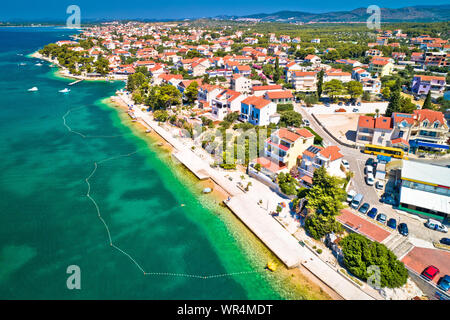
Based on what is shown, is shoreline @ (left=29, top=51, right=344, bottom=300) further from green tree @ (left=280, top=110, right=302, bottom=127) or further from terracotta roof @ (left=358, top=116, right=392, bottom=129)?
terracotta roof @ (left=358, top=116, right=392, bottom=129)

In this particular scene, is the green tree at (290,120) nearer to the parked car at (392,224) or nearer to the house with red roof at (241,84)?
the house with red roof at (241,84)

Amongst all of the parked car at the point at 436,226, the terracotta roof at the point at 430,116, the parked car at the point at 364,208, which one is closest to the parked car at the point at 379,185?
the parked car at the point at 364,208

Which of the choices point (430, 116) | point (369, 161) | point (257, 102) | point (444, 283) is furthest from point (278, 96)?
point (444, 283)

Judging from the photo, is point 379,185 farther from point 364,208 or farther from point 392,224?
point 392,224

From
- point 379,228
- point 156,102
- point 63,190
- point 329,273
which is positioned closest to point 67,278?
point 63,190

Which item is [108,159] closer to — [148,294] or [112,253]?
[112,253]
